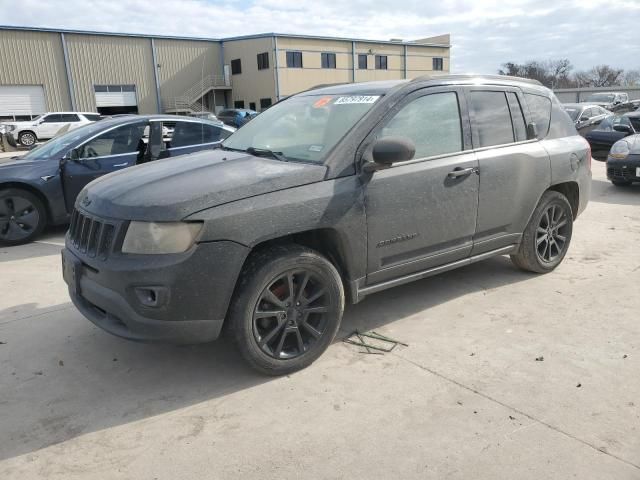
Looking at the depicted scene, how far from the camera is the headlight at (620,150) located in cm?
947

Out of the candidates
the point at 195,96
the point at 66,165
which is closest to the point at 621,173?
the point at 66,165

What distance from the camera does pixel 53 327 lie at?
4215 millimetres

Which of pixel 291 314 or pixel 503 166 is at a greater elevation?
pixel 503 166

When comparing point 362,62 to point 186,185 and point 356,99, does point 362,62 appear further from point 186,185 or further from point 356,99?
point 186,185

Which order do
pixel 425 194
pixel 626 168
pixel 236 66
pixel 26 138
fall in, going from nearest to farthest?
pixel 425 194 → pixel 626 168 → pixel 26 138 → pixel 236 66

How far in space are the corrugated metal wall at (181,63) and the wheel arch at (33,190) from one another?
142 feet

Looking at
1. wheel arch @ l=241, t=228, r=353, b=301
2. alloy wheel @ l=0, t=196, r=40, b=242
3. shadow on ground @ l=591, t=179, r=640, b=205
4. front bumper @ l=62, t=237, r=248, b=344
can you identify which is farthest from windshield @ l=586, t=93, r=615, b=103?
front bumper @ l=62, t=237, r=248, b=344

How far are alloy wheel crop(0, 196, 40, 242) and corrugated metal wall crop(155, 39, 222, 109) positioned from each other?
4322 centimetres

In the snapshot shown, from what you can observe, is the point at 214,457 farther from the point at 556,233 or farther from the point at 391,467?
the point at 556,233

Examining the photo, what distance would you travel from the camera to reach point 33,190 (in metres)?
6.81

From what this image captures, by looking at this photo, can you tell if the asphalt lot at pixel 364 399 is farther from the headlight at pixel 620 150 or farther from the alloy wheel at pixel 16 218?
the headlight at pixel 620 150

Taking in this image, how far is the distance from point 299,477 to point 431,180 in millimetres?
2262

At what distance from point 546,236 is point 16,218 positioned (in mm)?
6269

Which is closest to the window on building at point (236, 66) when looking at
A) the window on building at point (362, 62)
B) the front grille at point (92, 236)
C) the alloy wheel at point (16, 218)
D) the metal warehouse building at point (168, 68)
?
the metal warehouse building at point (168, 68)
